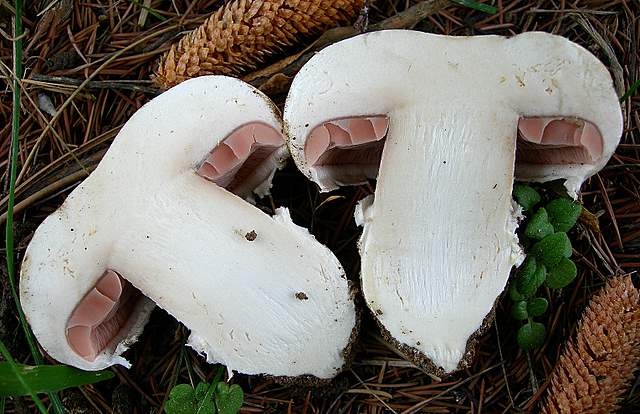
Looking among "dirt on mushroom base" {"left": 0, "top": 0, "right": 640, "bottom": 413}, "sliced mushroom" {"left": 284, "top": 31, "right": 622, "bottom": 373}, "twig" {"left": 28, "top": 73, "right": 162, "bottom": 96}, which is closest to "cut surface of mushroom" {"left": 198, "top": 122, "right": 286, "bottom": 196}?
"sliced mushroom" {"left": 284, "top": 31, "right": 622, "bottom": 373}

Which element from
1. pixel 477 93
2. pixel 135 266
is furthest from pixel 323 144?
pixel 135 266

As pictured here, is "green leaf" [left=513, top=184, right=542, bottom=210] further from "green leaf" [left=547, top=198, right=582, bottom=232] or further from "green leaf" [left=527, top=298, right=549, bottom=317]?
"green leaf" [left=527, top=298, right=549, bottom=317]

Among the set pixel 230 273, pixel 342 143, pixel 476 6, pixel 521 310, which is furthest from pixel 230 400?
pixel 476 6

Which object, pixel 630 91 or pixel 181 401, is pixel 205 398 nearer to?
pixel 181 401

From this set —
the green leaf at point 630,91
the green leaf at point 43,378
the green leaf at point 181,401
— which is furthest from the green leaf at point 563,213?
the green leaf at point 43,378

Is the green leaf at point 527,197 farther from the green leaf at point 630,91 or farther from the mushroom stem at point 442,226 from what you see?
the green leaf at point 630,91

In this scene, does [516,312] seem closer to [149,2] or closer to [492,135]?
[492,135]
